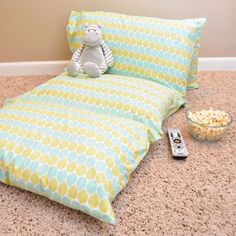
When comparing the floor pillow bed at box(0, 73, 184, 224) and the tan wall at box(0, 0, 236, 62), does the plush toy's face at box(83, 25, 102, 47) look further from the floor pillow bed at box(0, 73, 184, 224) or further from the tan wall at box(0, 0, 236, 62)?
the tan wall at box(0, 0, 236, 62)

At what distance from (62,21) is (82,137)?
1.13m

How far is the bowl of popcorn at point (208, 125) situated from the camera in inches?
49.8

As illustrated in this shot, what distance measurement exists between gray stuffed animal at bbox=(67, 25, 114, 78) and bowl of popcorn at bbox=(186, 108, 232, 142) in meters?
0.53

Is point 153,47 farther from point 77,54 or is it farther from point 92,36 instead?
point 77,54

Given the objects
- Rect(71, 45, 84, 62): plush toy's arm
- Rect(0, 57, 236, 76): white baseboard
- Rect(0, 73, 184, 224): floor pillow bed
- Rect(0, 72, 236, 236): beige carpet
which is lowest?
Rect(0, 72, 236, 236): beige carpet

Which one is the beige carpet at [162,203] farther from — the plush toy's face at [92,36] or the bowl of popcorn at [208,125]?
the plush toy's face at [92,36]

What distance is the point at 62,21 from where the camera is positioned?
1900mm

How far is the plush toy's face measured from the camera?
5.01ft

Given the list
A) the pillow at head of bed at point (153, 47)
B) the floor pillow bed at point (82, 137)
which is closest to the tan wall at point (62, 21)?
the pillow at head of bed at point (153, 47)

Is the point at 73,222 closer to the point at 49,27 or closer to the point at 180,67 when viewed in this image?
the point at 180,67

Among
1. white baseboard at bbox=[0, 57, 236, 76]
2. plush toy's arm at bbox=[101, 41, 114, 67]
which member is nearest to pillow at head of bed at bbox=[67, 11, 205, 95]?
plush toy's arm at bbox=[101, 41, 114, 67]

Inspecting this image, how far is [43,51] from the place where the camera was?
2004mm

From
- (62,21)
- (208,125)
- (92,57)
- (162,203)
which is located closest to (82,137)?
(162,203)

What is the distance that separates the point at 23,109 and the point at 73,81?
32cm
